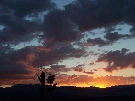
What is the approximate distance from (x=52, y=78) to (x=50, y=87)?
310cm

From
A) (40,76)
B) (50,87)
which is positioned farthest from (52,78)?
(40,76)

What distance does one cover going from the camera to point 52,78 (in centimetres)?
7275

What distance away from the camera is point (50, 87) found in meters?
70.6

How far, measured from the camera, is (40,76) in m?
53.7

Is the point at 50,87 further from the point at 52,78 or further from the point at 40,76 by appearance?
the point at 40,76

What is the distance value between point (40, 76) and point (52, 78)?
19.3 meters

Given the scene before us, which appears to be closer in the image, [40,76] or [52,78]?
[40,76]

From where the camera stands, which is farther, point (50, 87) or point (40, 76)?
point (50, 87)
